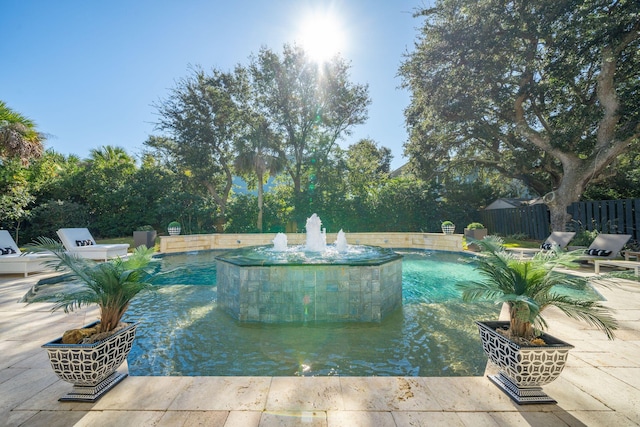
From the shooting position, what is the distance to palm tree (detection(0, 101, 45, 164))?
8898 millimetres

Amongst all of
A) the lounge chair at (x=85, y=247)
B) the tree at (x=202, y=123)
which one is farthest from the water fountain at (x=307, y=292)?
the tree at (x=202, y=123)

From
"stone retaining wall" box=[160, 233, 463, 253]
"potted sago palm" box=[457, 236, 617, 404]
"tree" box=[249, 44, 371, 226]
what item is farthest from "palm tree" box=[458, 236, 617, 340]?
"tree" box=[249, 44, 371, 226]

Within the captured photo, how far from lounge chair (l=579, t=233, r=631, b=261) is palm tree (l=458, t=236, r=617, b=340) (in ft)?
21.2

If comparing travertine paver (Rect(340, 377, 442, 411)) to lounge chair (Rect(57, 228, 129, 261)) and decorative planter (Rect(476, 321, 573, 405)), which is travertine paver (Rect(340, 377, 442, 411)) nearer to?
decorative planter (Rect(476, 321, 573, 405))

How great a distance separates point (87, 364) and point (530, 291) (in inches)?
135

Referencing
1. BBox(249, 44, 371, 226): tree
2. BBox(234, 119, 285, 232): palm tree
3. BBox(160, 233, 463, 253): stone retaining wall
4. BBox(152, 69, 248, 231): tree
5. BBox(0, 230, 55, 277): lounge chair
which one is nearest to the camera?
BBox(0, 230, 55, 277): lounge chair

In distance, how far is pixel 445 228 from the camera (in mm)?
12664

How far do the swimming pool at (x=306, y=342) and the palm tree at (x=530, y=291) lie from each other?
3.05 ft

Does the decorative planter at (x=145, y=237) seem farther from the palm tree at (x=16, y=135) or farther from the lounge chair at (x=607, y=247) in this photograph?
the lounge chair at (x=607, y=247)

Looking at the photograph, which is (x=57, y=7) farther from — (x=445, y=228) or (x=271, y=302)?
(x=445, y=228)

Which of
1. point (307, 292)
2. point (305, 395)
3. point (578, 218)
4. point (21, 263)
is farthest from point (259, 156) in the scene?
point (578, 218)

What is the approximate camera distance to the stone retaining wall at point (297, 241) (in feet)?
38.3

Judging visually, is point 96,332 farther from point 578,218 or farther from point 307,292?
point 578,218

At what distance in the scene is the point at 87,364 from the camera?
6.77 ft
